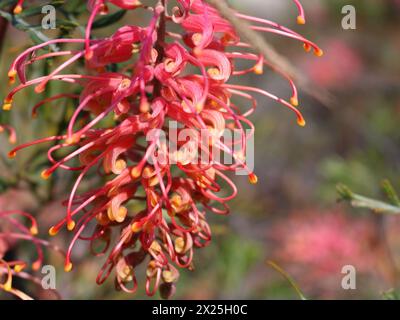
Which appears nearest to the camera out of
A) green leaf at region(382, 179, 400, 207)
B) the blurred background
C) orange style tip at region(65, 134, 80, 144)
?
orange style tip at region(65, 134, 80, 144)

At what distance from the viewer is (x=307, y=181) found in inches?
117

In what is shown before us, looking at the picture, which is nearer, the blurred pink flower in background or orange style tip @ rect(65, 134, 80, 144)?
orange style tip @ rect(65, 134, 80, 144)

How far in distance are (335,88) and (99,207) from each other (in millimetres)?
2867

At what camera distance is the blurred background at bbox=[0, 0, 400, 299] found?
144 centimetres

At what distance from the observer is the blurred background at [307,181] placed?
1.44 m

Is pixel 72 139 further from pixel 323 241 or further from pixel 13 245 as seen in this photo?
pixel 323 241

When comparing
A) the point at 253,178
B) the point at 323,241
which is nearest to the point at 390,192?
the point at 253,178

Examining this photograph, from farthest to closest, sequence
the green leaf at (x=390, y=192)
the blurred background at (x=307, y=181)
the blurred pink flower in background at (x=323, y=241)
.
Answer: the blurred pink flower in background at (x=323, y=241) < the blurred background at (x=307, y=181) < the green leaf at (x=390, y=192)

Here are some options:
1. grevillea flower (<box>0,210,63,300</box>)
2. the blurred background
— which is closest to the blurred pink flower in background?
the blurred background

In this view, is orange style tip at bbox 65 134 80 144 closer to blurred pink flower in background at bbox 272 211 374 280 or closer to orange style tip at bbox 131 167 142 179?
orange style tip at bbox 131 167 142 179

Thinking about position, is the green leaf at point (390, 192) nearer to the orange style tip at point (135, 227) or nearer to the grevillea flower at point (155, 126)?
the grevillea flower at point (155, 126)

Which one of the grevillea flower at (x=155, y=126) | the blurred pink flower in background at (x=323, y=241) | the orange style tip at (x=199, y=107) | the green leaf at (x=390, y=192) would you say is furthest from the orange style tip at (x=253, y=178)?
the blurred pink flower in background at (x=323, y=241)

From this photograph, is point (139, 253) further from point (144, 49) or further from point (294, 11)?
point (294, 11)
